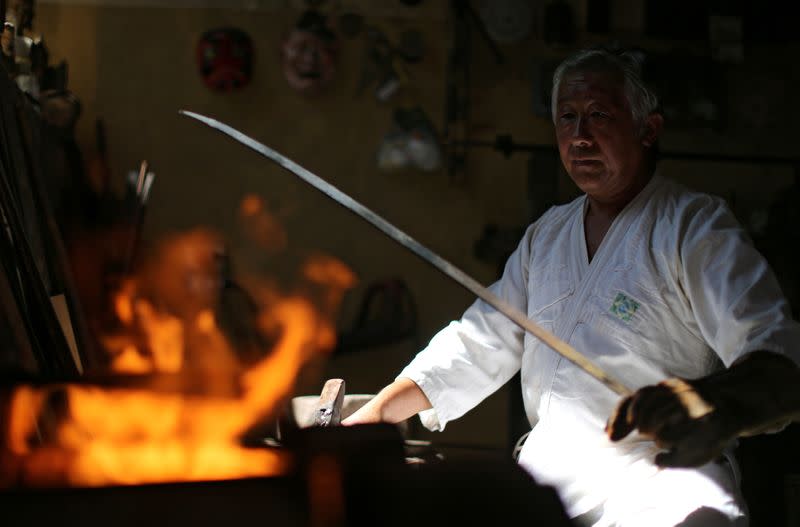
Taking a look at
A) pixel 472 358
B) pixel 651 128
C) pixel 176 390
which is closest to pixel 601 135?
pixel 651 128

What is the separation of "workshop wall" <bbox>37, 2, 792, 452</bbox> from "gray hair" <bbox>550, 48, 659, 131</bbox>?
9.64 feet

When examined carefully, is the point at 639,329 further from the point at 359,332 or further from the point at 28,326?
the point at 359,332

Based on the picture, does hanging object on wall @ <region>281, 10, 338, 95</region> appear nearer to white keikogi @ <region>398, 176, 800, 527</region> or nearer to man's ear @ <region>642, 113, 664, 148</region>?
white keikogi @ <region>398, 176, 800, 527</region>

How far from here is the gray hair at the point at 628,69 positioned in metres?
2.16

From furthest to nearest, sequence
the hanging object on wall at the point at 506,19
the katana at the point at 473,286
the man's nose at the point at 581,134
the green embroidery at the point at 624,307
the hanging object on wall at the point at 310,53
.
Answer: the hanging object on wall at the point at 506,19
the hanging object on wall at the point at 310,53
the man's nose at the point at 581,134
the green embroidery at the point at 624,307
the katana at the point at 473,286

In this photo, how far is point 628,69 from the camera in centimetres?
217

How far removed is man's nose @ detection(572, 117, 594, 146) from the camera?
85.8 inches

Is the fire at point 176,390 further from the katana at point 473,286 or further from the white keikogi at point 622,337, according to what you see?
the white keikogi at point 622,337

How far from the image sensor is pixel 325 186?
Answer: 1950 mm

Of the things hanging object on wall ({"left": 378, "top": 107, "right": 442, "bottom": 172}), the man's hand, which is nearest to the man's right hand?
the man's hand

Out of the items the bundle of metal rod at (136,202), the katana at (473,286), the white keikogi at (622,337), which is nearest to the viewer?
the katana at (473,286)

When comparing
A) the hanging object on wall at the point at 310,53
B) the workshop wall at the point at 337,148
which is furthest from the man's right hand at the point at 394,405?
the hanging object on wall at the point at 310,53

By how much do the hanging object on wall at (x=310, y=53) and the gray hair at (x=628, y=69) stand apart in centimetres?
313

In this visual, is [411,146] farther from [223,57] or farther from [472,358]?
[472,358]
